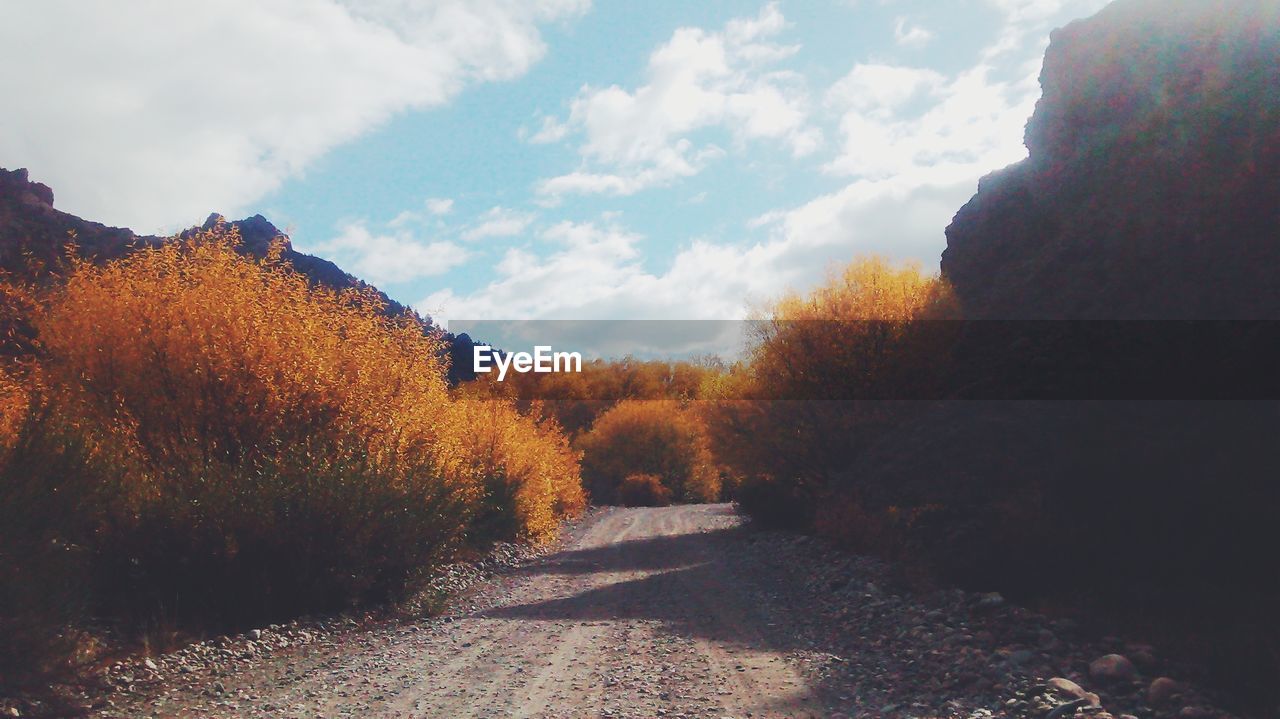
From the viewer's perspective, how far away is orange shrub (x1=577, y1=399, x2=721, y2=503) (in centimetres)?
5206

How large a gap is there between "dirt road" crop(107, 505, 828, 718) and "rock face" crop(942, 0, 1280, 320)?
297 inches

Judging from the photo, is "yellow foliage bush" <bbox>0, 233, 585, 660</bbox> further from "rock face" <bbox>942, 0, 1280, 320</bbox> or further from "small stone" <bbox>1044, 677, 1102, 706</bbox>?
"rock face" <bbox>942, 0, 1280, 320</bbox>

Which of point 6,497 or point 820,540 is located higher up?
point 6,497

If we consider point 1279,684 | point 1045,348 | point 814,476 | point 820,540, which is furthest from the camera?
point 814,476

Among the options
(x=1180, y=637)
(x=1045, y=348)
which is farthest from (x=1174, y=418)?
(x=1180, y=637)

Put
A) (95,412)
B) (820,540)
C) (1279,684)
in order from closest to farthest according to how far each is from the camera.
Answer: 1. (1279,684)
2. (95,412)
3. (820,540)

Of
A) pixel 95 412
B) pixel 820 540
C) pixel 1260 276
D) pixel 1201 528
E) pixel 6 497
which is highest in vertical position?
pixel 1260 276

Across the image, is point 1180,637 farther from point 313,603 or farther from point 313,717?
point 313,603

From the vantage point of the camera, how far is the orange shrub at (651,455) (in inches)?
2050

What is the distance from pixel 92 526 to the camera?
1082cm

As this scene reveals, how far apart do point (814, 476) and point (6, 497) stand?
18.8 metres

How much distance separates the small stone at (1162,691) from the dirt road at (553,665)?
3034 millimetres

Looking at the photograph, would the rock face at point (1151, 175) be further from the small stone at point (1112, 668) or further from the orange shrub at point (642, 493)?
the orange shrub at point (642, 493)

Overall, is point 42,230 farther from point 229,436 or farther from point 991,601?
point 991,601
